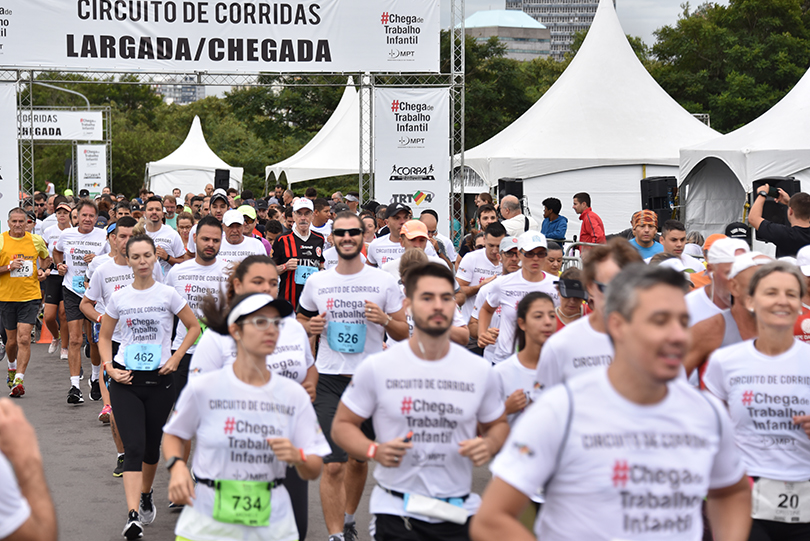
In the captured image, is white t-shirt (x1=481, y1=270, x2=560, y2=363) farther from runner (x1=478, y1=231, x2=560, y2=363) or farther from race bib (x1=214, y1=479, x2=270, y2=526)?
race bib (x1=214, y1=479, x2=270, y2=526)

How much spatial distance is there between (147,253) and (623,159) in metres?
17.4

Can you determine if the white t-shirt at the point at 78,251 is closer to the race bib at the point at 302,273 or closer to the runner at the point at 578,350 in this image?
the race bib at the point at 302,273

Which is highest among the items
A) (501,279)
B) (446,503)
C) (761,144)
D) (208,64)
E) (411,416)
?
(208,64)

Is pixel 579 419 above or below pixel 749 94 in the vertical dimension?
below

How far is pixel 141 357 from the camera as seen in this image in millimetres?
6367

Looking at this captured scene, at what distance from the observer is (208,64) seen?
51.2ft

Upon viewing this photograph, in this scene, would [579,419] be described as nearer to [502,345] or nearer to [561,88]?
[502,345]

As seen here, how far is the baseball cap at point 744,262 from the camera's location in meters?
4.21

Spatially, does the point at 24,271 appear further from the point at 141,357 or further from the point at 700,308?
the point at 700,308

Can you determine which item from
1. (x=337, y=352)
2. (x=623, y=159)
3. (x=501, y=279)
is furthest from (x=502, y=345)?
(x=623, y=159)

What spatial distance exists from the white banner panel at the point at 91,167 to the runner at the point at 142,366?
26.7 metres

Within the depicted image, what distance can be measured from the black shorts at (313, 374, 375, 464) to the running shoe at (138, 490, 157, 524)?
1394 mm

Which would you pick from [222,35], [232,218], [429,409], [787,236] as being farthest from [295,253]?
[222,35]

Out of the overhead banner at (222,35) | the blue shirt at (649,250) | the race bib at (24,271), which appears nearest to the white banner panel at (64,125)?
the overhead banner at (222,35)
